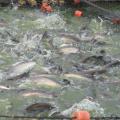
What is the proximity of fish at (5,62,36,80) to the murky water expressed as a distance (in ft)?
0.25

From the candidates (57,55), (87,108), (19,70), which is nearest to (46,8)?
(57,55)

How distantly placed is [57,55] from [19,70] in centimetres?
116

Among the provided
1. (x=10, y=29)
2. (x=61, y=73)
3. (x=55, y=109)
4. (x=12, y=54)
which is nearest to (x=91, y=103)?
(x=55, y=109)

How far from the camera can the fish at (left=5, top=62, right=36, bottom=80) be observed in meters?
8.91

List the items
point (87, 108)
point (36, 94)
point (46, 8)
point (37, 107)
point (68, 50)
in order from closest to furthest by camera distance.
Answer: point (37, 107) → point (87, 108) → point (36, 94) → point (68, 50) → point (46, 8)

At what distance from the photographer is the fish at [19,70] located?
891 cm

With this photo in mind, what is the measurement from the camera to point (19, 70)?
9.04 metres

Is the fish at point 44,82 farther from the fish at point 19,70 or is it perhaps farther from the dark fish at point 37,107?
the dark fish at point 37,107

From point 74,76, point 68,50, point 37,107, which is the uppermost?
point 37,107

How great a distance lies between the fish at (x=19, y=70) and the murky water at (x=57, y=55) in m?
0.08

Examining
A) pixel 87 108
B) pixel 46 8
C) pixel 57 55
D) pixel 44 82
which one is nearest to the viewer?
pixel 87 108

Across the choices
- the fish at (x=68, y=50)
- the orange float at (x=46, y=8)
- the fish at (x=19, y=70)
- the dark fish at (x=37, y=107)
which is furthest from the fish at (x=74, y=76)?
the orange float at (x=46, y=8)

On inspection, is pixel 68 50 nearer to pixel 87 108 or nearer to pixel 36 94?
pixel 36 94

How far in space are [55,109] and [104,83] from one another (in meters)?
1.30
